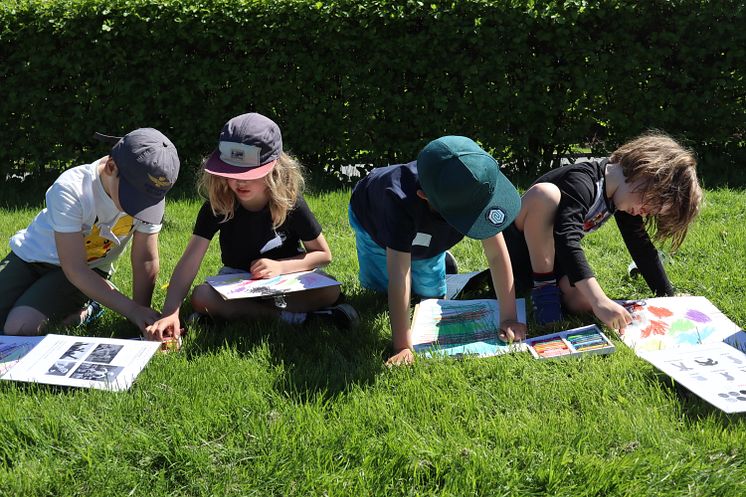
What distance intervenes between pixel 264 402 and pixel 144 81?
4.98 metres

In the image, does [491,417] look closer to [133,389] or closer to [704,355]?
[704,355]

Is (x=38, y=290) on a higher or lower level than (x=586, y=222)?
lower

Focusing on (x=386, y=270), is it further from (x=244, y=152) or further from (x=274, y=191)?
(x=244, y=152)

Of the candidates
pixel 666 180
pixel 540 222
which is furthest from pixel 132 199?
pixel 666 180

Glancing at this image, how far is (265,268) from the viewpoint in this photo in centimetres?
347

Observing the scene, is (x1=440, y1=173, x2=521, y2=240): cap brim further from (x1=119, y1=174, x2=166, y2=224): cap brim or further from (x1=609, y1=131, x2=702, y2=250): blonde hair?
(x1=119, y1=174, x2=166, y2=224): cap brim

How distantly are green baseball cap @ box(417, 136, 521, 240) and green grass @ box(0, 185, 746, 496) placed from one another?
0.63m

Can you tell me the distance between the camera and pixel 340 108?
6.75 metres

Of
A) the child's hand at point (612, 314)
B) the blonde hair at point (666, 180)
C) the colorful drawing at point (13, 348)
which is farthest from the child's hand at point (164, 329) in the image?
the blonde hair at point (666, 180)

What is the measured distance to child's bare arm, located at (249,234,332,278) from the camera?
136 inches

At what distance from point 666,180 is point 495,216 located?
103 cm

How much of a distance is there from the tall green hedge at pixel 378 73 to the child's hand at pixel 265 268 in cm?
349

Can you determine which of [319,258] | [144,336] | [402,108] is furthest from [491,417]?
[402,108]

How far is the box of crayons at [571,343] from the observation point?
3.05 m
